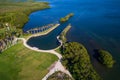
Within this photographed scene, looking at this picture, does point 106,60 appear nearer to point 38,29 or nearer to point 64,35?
point 64,35

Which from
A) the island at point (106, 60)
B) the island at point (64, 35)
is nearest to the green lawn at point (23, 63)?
the island at point (64, 35)

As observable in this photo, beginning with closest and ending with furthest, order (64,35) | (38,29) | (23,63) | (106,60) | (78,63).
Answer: (78,63)
(106,60)
(23,63)
(64,35)
(38,29)

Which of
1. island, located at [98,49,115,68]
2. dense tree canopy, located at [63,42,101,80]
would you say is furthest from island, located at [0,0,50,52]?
island, located at [98,49,115,68]

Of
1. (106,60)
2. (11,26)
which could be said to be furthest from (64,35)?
(11,26)

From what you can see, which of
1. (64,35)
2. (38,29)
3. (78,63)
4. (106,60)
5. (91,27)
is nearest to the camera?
(78,63)

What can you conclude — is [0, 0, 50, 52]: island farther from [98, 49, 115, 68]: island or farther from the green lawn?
[98, 49, 115, 68]: island

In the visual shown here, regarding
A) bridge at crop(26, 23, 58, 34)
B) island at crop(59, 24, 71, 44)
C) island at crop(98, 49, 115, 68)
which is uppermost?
island at crop(98, 49, 115, 68)
